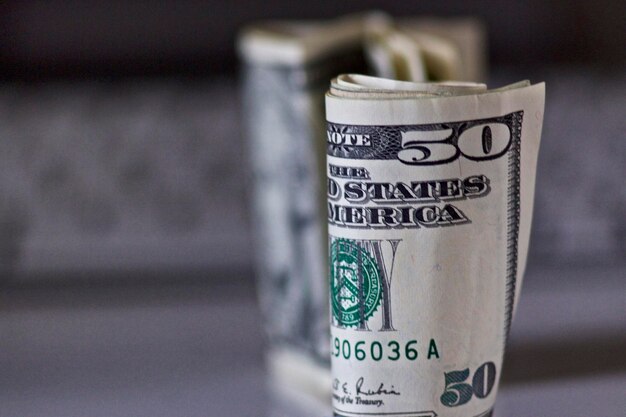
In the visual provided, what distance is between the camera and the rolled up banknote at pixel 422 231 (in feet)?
1.11

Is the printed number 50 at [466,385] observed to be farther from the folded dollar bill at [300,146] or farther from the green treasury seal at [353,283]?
the folded dollar bill at [300,146]

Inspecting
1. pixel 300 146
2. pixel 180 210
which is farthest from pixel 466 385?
pixel 180 210

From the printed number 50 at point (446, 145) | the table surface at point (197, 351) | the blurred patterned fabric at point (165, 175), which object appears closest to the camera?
the printed number 50 at point (446, 145)

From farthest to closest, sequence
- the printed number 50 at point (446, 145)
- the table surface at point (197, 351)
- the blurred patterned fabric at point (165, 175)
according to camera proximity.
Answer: the blurred patterned fabric at point (165, 175), the table surface at point (197, 351), the printed number 50 at point (446, 145)

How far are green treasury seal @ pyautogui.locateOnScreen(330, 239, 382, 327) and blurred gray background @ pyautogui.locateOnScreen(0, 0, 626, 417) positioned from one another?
0.16 m

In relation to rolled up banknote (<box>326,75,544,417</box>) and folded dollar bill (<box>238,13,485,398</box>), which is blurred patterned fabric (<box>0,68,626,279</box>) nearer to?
folded dollar bill (<box>238,13,485,398</box>)

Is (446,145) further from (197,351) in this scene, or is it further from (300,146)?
(197,351)

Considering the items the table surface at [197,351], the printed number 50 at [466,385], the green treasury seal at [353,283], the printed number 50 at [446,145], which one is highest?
the printed number 50 at [446,145]

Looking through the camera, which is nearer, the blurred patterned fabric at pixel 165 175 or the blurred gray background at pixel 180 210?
the blurred gray background at pixel 180 210

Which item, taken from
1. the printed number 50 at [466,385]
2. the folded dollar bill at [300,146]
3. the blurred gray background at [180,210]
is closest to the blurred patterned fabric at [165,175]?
the blurred gray background at [180,210]

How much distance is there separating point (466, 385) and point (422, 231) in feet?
0.22

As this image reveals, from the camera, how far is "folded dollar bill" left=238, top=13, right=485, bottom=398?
508mm

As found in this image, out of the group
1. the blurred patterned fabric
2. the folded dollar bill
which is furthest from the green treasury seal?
the blurred patterned fabric

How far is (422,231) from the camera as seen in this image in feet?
1.13
